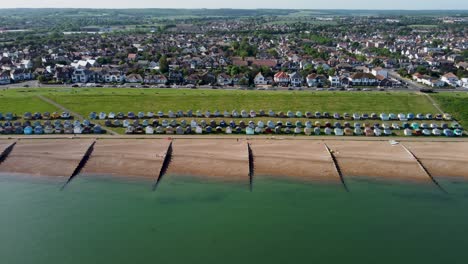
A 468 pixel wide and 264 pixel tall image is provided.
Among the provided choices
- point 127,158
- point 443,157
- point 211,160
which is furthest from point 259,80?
point 127,158

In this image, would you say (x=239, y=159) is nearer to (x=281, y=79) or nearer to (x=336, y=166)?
(x=336, y=166)

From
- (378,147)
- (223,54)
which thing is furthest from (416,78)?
(223,54)

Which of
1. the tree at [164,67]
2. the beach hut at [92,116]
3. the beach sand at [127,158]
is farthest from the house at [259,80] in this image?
the beach sand at [127,158]

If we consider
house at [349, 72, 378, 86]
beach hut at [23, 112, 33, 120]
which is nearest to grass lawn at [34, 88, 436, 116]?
beach hut at [23, 112, 33, 120]

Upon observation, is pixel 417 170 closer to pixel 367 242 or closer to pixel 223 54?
pixel 367 242

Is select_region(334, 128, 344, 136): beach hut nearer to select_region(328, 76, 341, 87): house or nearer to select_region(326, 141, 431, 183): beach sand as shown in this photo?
select_region(326, 141, 431, 183): beach sand
